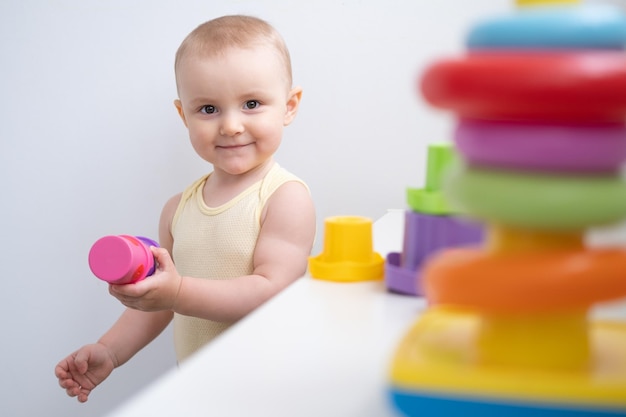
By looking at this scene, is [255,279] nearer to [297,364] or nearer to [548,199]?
[297,364]

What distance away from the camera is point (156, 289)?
0.76 metres

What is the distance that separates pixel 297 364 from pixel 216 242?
56 cm

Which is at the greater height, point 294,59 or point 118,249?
point 294,59

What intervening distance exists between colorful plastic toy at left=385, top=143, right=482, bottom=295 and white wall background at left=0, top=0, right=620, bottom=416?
0.55m

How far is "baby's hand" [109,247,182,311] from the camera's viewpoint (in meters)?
0.74

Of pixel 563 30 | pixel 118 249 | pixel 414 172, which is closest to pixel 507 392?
pixel 563 30

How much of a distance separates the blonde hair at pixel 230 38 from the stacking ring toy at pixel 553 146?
701mm

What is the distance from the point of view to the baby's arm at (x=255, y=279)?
769 millimetres

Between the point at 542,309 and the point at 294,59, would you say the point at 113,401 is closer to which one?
the point at 294,59

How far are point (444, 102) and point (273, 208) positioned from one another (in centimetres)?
66

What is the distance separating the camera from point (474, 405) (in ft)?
0.91

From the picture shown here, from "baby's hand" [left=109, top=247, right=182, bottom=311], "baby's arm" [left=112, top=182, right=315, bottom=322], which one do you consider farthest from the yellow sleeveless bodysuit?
"baby's hand" [left=109, top=247, right=182, bottom=311]

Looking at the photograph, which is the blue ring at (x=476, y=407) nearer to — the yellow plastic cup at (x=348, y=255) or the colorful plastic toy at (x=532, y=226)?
the colorful plastic toy at (x=532, y=226)

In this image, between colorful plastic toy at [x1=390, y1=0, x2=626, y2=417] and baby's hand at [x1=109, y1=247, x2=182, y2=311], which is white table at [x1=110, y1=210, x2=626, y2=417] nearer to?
colorful plastic toy at [x1=390, y1=0, x2=626, y2=417]
